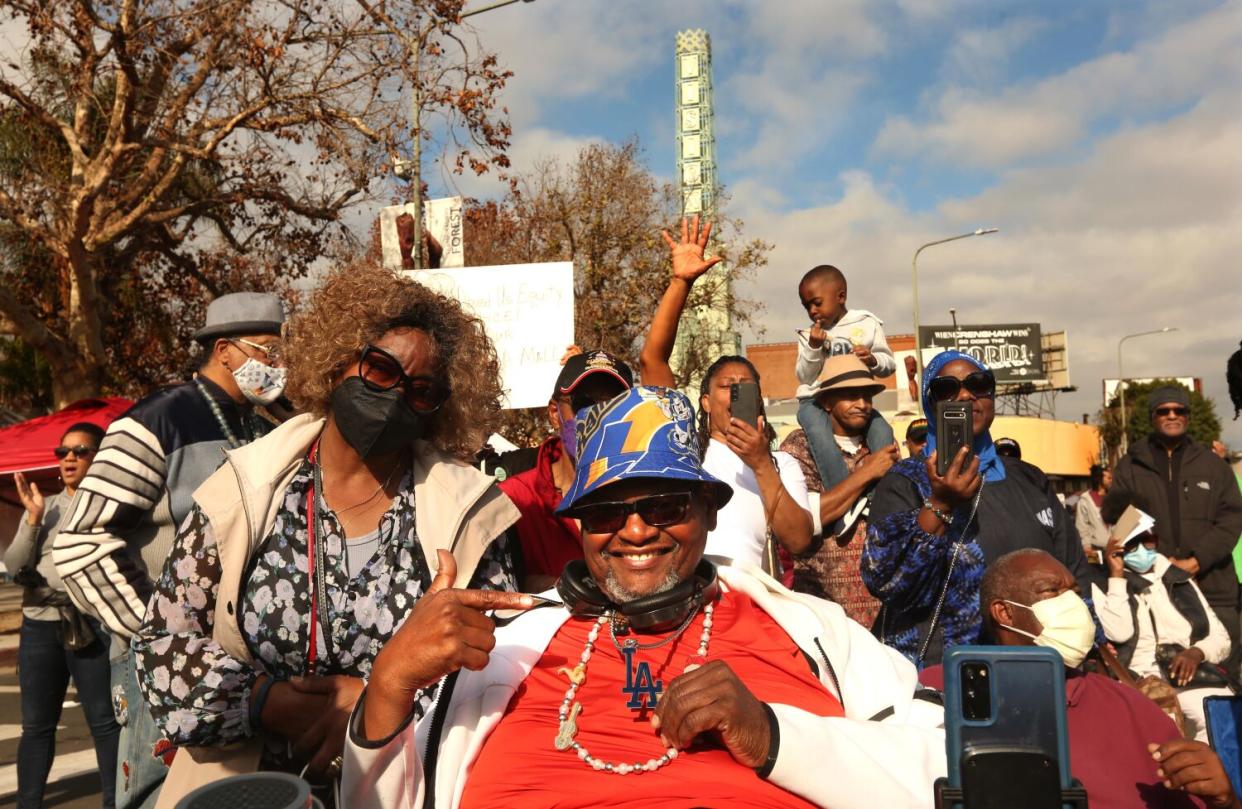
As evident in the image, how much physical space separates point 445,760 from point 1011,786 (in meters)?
1.34

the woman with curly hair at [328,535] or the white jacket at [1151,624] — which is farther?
the white jacket at [1151,624]

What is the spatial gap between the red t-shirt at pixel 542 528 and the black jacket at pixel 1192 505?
5.05 meters

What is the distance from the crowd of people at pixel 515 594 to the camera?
8.26ft

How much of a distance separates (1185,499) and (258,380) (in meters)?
6.12

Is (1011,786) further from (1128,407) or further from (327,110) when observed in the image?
(1128,407)

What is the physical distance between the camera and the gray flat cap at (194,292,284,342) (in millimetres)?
4094

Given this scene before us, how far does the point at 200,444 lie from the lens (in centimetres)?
383

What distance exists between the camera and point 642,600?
2787 mm

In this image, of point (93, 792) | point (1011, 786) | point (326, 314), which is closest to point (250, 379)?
point (326, 314)

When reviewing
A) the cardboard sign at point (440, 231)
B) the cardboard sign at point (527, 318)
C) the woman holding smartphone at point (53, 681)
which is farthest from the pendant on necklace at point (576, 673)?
the cardboard sign at point (440, 231)

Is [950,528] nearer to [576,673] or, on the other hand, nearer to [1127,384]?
[576,673]

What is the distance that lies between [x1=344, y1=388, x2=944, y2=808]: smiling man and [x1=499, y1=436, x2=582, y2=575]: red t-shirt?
0.59 metres

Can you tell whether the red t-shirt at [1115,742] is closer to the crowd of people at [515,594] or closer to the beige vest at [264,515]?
the crowd of people at [515,594]

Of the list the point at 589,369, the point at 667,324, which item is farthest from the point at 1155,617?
the point at 589,369
